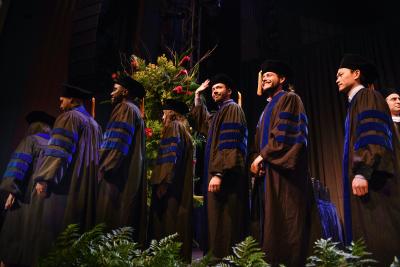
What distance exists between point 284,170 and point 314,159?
5.61 m

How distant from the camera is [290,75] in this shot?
337 cm

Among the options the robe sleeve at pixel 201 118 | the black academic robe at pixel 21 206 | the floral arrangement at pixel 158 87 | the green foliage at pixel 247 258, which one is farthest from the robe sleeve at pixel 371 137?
the black academic robe at pixel 21 206

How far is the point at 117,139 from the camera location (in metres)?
3.49

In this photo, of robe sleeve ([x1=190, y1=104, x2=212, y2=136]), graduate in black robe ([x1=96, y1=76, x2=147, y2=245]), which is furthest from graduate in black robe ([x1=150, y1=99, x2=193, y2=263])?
robe sleeve ([x1=190, y1=104, x2=212, y2=136])

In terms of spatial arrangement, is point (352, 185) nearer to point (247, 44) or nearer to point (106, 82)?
point (106, 82)

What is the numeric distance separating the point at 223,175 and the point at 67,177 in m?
1.58

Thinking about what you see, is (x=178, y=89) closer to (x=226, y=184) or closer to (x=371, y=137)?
(x=226, y=184)

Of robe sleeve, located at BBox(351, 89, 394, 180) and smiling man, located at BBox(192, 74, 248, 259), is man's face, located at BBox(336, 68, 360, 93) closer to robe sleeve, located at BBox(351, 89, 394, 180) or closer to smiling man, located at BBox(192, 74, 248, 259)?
robe sleeve, located at BBox(351, 89, 394, 180)

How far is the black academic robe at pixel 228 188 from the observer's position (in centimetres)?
324

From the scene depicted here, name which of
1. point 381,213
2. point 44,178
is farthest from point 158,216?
point 381,213

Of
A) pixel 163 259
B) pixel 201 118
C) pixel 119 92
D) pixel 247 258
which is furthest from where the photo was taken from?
pixel 201 118

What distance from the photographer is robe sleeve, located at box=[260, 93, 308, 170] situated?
278cm

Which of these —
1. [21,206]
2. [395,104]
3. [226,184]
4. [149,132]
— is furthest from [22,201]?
[395,104]

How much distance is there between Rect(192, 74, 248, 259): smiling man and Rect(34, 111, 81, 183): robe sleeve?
4.40 ft
